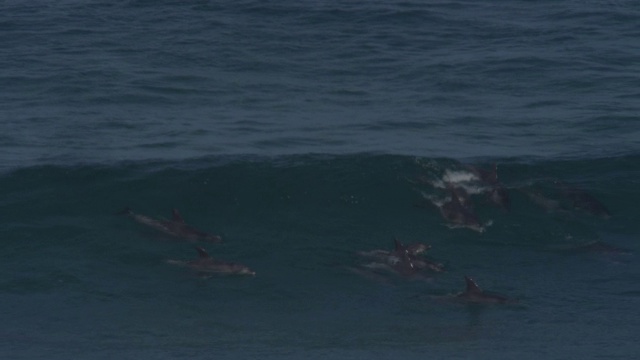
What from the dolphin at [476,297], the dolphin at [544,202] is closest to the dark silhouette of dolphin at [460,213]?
the dolphin at [544,202]

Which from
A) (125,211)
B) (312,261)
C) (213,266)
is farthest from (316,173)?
(213,266)

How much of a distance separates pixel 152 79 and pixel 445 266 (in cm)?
2139

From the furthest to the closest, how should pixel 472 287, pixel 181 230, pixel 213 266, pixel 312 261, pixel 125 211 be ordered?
pixel 125 211, pixel 181 230, pixel 312 261, pixel 213 266, pixel 472 287

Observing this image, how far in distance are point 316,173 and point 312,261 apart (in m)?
5.96

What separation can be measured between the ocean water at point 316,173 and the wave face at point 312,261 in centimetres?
9

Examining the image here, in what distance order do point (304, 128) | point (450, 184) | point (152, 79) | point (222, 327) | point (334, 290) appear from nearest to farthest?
point (222, 327), point (334, 290), point (450, 184), point (304, 128), point (152, 79)

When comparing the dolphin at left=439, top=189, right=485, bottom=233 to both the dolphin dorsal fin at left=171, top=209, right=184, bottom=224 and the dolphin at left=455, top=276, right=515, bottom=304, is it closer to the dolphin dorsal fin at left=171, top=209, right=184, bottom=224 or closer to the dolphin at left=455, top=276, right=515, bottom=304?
the dolphin at left=455, top=276, right=515, bottom=304

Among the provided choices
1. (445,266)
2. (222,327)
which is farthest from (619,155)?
(222,327)

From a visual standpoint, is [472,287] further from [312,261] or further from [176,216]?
[176,216]

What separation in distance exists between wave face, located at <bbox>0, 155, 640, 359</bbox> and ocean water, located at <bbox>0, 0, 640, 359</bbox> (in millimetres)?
87

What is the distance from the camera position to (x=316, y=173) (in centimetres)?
4216

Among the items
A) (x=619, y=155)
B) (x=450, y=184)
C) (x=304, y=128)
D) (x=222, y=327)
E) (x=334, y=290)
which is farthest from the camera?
(x=304, y=128)

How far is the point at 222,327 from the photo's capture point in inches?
1266

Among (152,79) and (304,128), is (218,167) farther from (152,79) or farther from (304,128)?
(152,79)
